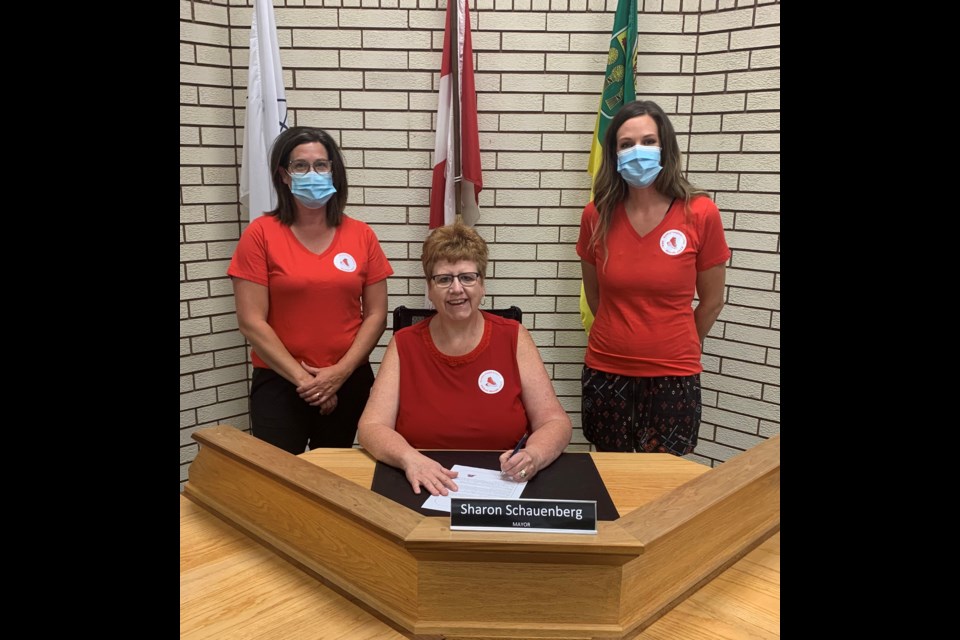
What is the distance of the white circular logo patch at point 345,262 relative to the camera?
232 cm

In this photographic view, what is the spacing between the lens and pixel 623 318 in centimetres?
226

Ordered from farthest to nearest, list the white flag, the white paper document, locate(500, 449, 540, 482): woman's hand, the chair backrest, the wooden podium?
the white flag
the chair backrest
locate(500, 449, 540, 482): woman's hand
the white paper document
the wooden podium

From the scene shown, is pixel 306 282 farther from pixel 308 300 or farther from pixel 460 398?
pixel 460 398

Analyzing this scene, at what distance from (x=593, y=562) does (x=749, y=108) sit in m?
2.54

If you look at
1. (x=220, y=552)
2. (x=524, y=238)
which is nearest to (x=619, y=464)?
(x=220, y=552)

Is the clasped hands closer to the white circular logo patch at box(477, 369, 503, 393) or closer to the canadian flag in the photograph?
the white circular logo patch at box(477, 369, 503, 393)

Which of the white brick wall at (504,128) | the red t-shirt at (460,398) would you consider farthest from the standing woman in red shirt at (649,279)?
the white brick wall at (504,128)

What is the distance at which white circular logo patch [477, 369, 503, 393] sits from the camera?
2.04 m

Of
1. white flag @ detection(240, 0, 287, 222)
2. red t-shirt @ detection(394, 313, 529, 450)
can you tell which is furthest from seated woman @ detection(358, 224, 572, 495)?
white flag @ detection(240, 0, 287, 222)

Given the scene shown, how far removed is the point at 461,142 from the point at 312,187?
997mm

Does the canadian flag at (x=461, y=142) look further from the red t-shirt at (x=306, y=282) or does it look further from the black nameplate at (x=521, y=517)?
the black nameplate at (x=521, y=517)

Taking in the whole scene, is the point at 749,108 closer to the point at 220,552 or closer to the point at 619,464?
the point at 619,464

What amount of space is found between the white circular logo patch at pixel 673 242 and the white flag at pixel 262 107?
1.74 m

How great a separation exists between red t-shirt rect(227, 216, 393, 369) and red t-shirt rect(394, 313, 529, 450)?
1.27 ft
